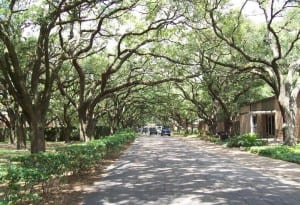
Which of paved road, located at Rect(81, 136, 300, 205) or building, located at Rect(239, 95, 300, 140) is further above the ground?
building, located at Rect(239, 95, 300, 140)

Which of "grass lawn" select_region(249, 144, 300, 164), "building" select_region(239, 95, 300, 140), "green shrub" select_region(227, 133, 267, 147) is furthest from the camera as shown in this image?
"building" select_region(239, 95, 300, 140)

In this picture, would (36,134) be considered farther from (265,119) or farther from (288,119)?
(265,119)

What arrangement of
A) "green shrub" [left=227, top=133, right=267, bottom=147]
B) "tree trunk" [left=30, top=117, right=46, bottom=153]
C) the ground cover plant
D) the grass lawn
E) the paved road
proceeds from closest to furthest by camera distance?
the ground cover plant < the paved road < "tree trunk" [left=30, top=117, right=46, bottom=153] < the grass lawn < "green shrub" [left=227, top=133, right=267, bottom=147]

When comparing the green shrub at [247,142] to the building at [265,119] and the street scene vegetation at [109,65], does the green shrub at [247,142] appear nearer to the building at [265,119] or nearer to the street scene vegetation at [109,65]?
the street scene vegetation at [109,65]

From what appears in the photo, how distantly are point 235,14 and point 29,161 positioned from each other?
19533mm

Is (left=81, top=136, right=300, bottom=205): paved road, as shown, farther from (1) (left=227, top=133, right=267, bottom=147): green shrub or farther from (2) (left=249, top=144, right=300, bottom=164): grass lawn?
(1) (left=227, top=133, right=267, bottom=147): green shrub

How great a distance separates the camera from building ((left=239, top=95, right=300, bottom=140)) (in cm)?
4425

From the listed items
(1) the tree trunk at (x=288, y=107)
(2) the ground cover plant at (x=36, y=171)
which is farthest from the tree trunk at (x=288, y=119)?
(2) the ground cover plant at (x=36, y=171)

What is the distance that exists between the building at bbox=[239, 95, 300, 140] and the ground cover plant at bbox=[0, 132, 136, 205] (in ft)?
98.6

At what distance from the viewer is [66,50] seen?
2044cm

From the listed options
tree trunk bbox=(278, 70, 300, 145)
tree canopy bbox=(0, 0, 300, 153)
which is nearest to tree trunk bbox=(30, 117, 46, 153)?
tree canopy bbox=(0, 0, 300, 153)

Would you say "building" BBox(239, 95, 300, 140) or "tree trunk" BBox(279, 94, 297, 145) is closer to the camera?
"tree trunk" BBox(279, 94, 297, 145)

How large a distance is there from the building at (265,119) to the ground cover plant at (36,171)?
30.0 m

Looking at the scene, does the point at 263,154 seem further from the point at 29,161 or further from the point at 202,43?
the point at 29,161
